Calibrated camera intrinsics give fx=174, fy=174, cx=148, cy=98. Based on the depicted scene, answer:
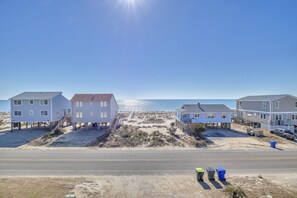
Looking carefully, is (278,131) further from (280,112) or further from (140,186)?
(140,186)

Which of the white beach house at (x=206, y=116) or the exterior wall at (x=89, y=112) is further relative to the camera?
the white beach house at (x=206, y=116)

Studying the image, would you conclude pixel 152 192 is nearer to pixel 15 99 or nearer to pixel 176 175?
pixel 176 175

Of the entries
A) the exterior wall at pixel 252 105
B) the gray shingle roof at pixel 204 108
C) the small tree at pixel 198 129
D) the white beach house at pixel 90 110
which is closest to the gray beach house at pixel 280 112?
the exterior wall at pixel 252 105

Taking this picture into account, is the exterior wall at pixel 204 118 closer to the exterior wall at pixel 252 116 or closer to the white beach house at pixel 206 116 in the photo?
the white beach house at pixel 206 116

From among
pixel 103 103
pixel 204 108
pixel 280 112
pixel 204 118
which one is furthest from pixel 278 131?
pixel 103 103

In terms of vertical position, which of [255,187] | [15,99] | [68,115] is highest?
[15,99]

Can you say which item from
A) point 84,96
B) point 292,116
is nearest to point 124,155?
point 84,96
